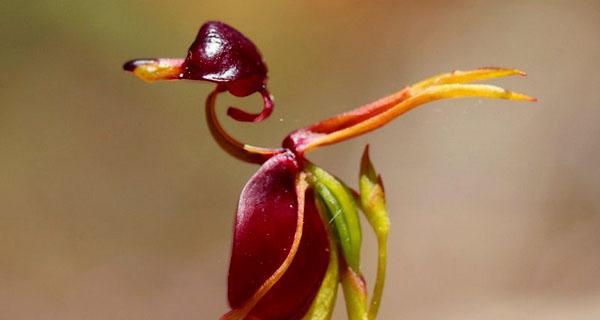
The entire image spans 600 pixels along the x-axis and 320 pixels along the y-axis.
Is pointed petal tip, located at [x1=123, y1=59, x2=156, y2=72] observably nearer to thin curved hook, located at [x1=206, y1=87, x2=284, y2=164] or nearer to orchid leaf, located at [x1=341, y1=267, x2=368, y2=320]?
thin curved hook, located at [x1=206, y1=87, x2=284, y2=164]

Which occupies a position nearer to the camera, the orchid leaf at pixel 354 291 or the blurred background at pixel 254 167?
the orchid leaf at pixel 354 291

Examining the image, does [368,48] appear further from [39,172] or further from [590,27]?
[39,172]

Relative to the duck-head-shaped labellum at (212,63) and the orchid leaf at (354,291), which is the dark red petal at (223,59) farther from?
the orchid leaf at (354,291)

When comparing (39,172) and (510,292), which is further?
(39,172)

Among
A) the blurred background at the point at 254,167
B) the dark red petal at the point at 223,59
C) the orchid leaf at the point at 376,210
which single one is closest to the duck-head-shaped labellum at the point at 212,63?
the dark red petal at the point at 223,59

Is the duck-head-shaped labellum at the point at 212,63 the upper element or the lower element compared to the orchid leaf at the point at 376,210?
upper

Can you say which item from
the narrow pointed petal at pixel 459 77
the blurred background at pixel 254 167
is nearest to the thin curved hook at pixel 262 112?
the narrow pointed petal at pixel 459 77

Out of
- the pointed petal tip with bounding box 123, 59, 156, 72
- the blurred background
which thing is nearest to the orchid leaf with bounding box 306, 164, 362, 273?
the pointed petal tip with bounding box 123, 59, 156, 72

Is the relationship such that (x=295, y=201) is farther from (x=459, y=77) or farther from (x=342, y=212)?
(x=459, y=77)

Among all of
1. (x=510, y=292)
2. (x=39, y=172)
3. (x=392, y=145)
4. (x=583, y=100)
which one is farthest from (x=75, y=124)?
(x=583, y=100)
